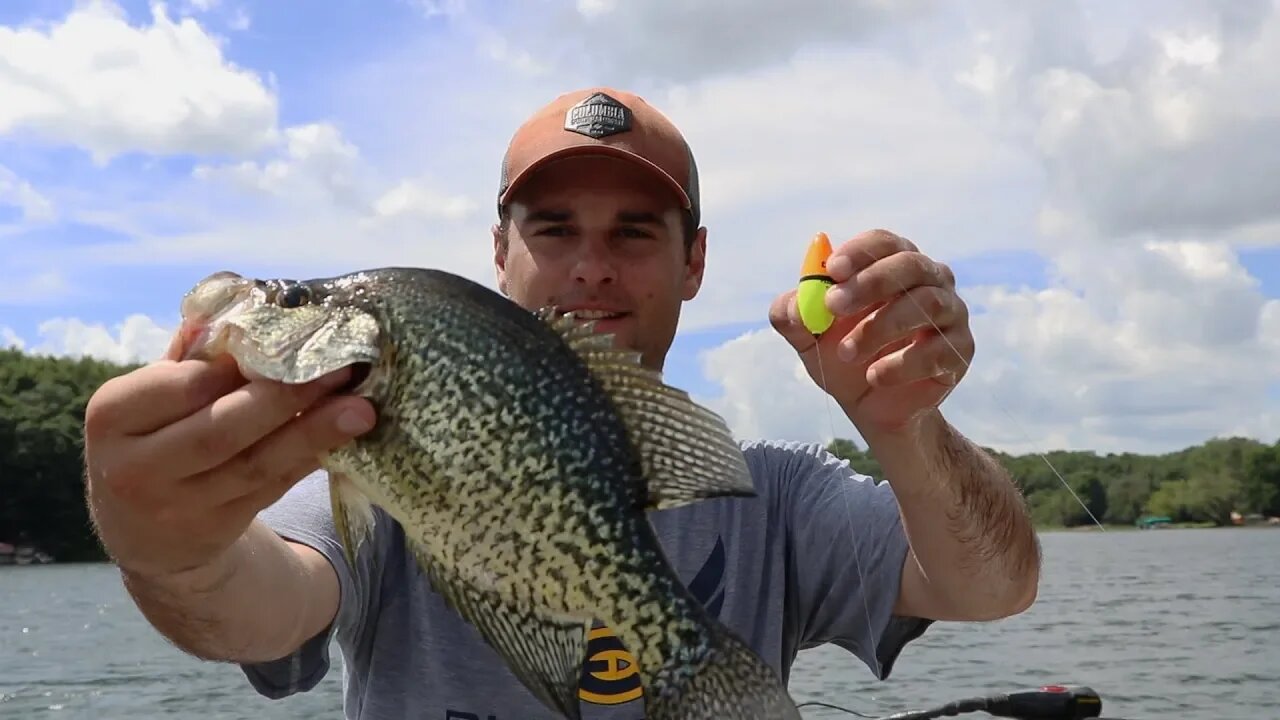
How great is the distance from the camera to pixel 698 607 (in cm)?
245

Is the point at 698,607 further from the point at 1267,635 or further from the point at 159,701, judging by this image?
the point at 1267,635

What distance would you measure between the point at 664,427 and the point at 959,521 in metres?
1.24

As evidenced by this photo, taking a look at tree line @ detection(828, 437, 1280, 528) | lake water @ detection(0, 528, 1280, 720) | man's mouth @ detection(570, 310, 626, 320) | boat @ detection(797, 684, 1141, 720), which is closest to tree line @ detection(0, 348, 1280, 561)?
tree line @ detection(828, 437, 1280, 528)

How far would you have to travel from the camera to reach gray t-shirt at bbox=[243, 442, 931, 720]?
3.32m

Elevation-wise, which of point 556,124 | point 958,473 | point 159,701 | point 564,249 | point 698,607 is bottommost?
point 159,701

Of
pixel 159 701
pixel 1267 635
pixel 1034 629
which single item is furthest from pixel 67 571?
pixel 1267 635

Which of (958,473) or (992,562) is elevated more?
(958,473)

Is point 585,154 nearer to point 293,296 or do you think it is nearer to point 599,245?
point 599,245

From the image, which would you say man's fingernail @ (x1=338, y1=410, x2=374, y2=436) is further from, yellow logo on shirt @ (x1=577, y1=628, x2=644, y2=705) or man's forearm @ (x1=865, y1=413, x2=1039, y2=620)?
man's forearm @ (x1=865, y1=413, x2=1039, y2=620)

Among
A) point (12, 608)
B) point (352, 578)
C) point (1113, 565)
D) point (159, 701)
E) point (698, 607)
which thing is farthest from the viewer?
point (1113, 565)

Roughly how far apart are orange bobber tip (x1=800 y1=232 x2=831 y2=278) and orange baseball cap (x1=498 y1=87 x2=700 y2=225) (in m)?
1.13

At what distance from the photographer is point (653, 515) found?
3.74 metres

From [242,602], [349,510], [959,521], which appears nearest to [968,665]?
[959,521]

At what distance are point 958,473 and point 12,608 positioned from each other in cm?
3607
